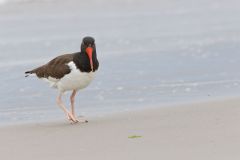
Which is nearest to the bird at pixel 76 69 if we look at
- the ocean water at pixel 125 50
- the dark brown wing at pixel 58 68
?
the dark brown wing at pixel 58 68

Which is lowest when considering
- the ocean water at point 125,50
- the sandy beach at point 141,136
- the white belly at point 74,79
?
the ocean water at point 125,50

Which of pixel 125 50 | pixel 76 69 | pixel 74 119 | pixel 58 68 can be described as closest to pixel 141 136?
pixel 74 119

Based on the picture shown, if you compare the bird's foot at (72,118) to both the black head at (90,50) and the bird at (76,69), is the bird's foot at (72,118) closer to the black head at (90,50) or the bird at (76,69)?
the bird at (76,69)

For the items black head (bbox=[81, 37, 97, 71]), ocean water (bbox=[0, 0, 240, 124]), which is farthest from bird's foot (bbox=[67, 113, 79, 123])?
black head (bbox=[81, 37, 97, 71])

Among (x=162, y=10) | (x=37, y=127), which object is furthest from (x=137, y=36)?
(x=37, y=127)

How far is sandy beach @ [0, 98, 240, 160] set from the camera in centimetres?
629

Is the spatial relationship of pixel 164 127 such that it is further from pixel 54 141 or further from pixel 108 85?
pixel 108 85

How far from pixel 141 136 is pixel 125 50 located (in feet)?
20.4

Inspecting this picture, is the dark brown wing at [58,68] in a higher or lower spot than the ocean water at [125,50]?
higher

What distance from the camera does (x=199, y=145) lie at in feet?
21.1

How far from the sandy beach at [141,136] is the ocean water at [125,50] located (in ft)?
2.24

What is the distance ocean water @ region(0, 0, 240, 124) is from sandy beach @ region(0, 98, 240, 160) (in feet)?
2.24

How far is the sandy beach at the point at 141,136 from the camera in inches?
248

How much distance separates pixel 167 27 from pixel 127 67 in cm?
428
